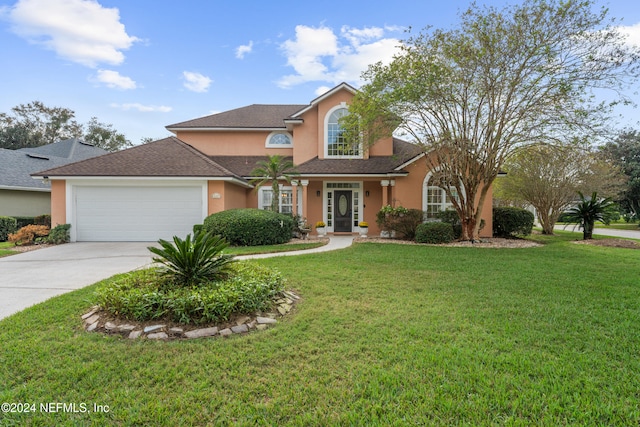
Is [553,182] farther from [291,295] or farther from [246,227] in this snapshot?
[291,295]

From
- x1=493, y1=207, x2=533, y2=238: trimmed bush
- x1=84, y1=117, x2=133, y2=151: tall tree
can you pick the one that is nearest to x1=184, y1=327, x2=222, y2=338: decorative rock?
x1=493, y1=207, x2=533, y2=238: trimmed bush

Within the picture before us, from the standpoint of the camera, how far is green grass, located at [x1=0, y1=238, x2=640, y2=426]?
2.32 m

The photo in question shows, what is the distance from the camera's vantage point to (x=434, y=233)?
459 inches

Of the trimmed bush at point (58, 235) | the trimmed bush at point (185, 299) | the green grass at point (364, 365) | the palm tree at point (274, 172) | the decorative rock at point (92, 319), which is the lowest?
the green grass at point (364, 365)

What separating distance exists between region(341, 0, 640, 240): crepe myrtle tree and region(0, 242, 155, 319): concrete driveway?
9.56 metres

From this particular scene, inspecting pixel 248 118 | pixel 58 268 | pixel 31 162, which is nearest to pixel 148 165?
pixel 58 268

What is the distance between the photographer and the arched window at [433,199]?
13.3 meters

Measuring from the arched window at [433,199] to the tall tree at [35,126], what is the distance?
1585 inches

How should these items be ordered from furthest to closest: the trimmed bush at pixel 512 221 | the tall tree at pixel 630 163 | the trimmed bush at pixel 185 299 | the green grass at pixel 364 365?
1. the tall tree at pixel 630 163
2. the trimmed bush at pixel 512 221
3. the trimmed bush at pixel 185 299
4. the green grass at pixel 364 365

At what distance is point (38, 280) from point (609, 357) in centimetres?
977

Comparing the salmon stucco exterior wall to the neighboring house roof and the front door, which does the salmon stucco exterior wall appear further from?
the front door

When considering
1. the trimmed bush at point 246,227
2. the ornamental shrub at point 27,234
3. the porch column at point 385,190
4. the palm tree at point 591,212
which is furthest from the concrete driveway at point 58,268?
the palm tree at point 591,212

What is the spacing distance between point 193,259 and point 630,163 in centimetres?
3661

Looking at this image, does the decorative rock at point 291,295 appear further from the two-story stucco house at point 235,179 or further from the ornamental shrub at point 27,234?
the ornamental shrub at point 27,234
